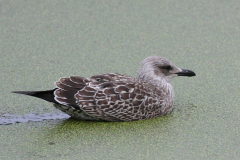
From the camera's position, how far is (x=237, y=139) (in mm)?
3719

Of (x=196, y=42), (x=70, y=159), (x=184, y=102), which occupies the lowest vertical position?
(x=70, y=159)

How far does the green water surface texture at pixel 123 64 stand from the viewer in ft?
11.8

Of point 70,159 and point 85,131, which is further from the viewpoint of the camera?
point 85,131

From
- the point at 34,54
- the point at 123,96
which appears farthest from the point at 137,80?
the point at 34,54

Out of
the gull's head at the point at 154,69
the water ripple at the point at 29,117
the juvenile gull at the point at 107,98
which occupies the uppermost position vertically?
the gull's head at the point at 154,69

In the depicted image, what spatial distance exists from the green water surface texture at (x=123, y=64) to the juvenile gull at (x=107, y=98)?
0.33ft

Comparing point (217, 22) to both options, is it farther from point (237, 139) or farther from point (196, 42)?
point (237, 139)

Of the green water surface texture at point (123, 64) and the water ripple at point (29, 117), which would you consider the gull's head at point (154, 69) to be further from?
the water ripple at point (29, 117)

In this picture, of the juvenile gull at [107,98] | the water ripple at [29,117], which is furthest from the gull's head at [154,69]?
the water ripple at [29,117]

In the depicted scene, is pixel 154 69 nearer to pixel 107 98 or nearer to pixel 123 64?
pixel 107 98

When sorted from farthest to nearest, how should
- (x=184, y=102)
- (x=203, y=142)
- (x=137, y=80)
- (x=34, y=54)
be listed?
(x=34, y=54), (x=184, y=102), (x=137, y=80), (x=203, y=142)

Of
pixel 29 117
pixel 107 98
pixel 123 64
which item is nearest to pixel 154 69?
pixel 107 98

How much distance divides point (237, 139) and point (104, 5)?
331 cm

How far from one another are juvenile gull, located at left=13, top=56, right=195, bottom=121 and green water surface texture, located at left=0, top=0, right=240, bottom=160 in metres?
0.10
